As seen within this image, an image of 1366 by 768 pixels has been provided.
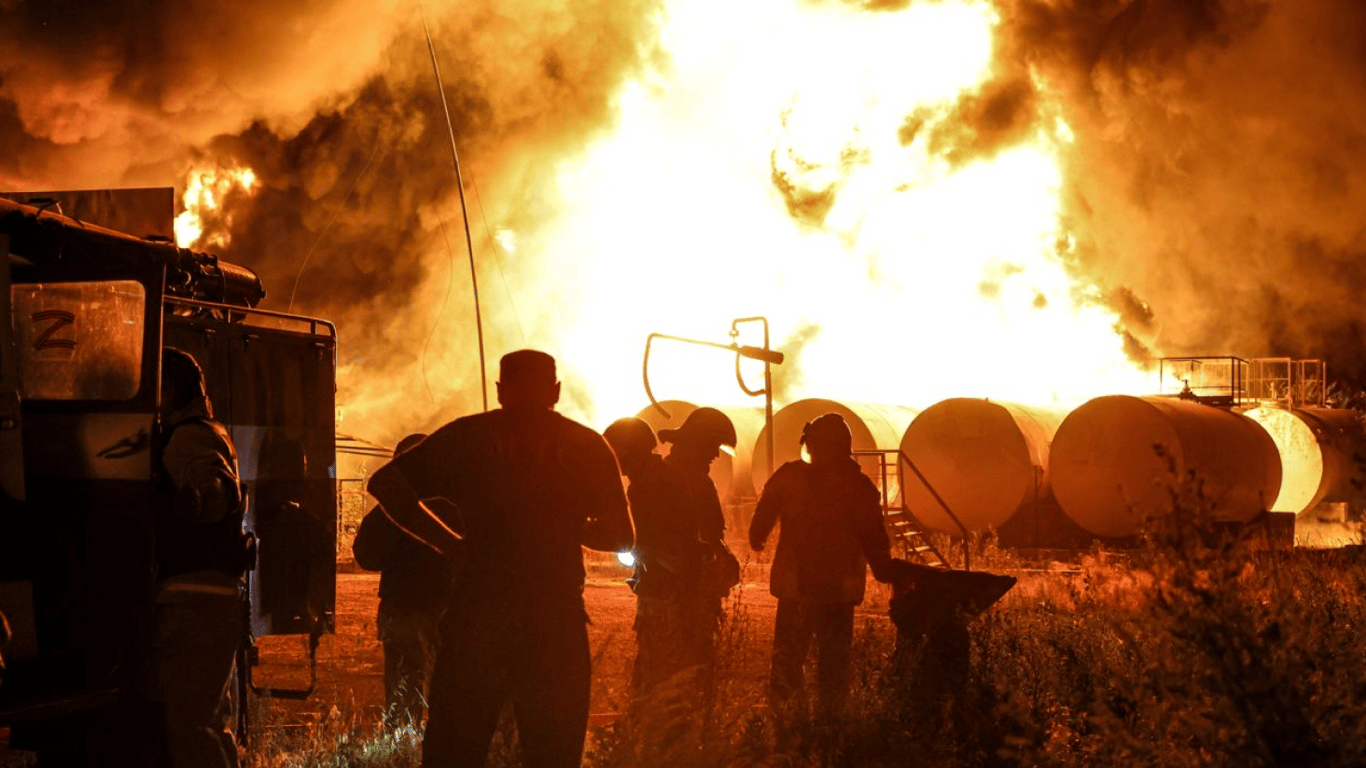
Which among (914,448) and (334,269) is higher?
(334,269)

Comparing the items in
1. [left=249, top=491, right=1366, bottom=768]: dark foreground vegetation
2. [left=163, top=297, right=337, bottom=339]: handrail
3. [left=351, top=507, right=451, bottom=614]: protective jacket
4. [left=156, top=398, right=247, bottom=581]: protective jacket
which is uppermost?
[left=163, top=297, right=337, bottom=339]: handrail

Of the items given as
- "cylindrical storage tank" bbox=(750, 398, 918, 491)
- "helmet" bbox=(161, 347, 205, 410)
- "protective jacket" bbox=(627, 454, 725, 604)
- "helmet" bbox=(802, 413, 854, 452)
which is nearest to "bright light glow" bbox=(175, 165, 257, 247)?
"cylindrical storage tank" bbox=(750, 398, 918, 491)

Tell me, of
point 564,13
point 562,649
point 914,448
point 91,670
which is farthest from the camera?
point 564,13

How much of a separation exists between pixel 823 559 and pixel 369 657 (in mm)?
5802

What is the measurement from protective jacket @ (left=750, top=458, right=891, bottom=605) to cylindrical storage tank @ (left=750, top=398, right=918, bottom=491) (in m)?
16.8

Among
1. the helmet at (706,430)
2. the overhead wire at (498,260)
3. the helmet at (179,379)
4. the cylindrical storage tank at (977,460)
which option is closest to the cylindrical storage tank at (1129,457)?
the cylindrical storage tank at (977,460)

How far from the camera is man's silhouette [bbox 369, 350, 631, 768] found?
4824mm

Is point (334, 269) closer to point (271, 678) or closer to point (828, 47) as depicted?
point (828, 47)

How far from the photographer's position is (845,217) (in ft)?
104

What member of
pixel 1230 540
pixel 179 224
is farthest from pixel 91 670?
pixel 179 224

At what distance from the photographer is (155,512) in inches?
219

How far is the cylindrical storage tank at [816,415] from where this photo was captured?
82.1 feet

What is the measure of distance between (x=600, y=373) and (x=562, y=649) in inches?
1258

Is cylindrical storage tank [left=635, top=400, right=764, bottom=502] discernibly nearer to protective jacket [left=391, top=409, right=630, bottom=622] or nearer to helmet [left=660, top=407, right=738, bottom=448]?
helmet [left=660, top=407, right=738, bottom=448]
